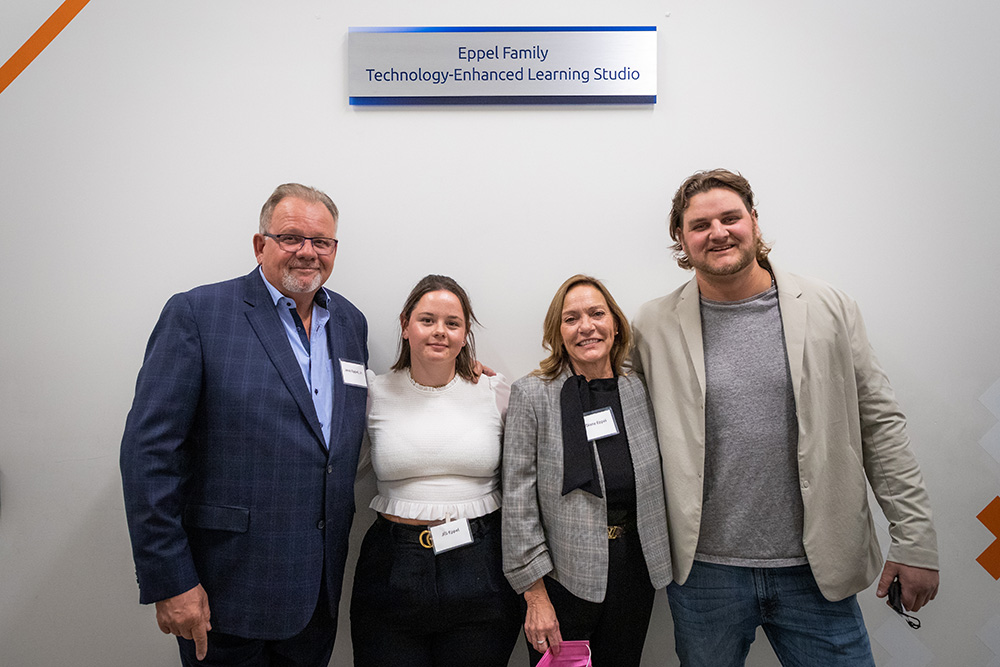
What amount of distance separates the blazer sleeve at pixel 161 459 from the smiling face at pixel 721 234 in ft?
5.06

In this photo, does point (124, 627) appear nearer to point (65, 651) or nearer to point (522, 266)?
point (65, 651)

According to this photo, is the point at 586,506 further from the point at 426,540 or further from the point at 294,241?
the point at 294,241

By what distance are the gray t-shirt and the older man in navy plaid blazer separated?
45.6 inches

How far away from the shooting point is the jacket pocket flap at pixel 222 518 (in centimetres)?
146

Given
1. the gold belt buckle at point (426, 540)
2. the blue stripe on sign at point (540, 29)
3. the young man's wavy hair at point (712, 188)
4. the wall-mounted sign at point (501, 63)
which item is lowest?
the gold belt buckle at point (426, 540)

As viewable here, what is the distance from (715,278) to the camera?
163 cm

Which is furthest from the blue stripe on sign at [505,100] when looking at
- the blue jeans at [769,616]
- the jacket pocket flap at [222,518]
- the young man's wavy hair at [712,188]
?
the blue jeans at [769,616]

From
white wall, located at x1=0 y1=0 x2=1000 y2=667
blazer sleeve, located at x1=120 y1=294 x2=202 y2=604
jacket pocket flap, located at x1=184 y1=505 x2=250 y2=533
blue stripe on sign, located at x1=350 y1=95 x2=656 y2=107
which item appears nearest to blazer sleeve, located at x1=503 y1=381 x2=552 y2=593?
white wall, located at x1=0 y1=0 x2=1000 y2=667

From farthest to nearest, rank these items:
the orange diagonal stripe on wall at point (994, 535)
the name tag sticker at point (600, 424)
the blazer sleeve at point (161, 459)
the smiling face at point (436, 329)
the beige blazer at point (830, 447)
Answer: the orange diagonal stripe on wall at point (994, 535)
the smiling face at point (436, 329)
the name tag sticker at point (600, 424)
the beige blazer at point (830, 447)
the blazer sleeve at point (161, 459)

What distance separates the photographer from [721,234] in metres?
1.57

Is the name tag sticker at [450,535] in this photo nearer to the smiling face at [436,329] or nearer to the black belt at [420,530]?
the black belt at [420,530]

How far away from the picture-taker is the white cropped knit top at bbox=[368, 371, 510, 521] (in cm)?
167

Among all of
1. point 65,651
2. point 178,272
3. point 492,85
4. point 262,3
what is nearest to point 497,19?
point 492,85

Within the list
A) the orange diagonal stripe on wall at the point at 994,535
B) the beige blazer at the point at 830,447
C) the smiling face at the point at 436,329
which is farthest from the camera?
the orange diagonal stripe on wall at the point at 994,535
